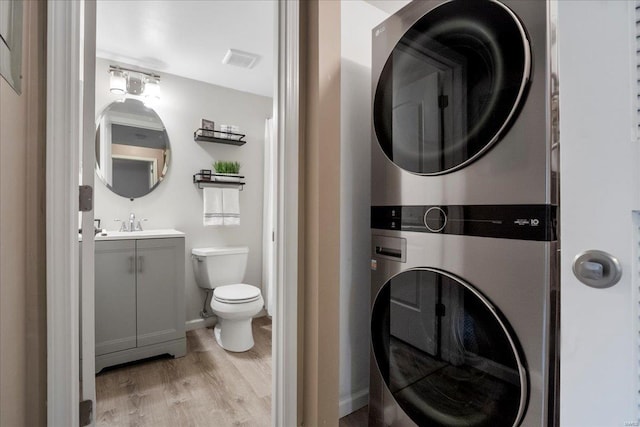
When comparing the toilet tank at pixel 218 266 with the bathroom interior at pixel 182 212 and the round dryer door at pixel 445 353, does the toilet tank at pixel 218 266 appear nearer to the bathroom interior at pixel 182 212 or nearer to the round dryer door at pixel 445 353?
the bathroom interior at pixel 182 212

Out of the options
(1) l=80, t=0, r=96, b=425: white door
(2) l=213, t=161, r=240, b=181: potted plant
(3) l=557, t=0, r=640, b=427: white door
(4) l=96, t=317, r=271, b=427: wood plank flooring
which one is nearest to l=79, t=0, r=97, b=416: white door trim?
(1) l=80, t=0, r=96, b=425: white door

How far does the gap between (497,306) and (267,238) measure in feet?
7.38

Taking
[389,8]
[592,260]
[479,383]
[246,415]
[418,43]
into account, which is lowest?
[246,415]

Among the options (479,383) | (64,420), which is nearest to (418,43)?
(479,383)

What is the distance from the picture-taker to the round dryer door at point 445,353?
77 cm

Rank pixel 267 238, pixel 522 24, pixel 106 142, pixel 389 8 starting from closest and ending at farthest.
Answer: pixel 522 24 → pixel 389 8 → pixel 106 142 → pixel 267 238

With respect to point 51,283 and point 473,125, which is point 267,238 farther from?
point 473,125

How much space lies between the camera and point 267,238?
2.77 metres

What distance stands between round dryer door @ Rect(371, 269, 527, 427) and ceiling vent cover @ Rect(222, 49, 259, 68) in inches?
78.4

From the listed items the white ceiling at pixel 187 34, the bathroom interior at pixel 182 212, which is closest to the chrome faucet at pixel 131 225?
the bathroom interior at pixel 182 212

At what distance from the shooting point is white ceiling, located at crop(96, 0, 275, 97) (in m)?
1.63

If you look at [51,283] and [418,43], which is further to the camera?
[418,43]

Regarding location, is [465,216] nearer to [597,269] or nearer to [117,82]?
[597,269]

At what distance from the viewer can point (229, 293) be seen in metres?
2.11
